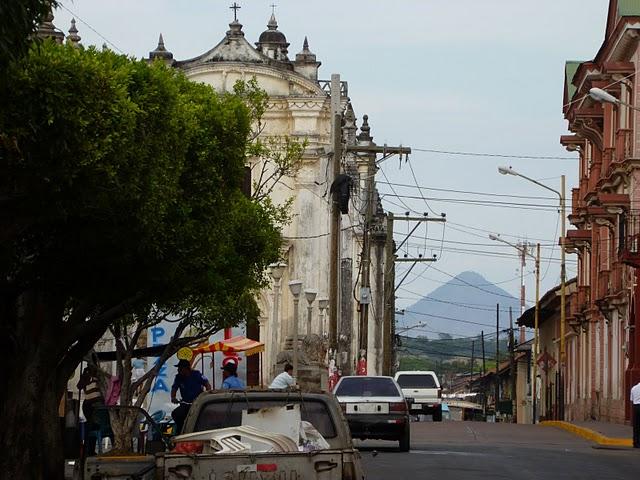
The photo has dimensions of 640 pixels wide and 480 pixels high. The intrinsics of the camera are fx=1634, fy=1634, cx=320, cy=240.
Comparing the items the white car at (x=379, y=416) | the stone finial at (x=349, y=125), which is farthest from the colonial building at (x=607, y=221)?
the white car at (x=379, y=416)

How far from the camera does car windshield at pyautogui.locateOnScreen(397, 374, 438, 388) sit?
5881cm

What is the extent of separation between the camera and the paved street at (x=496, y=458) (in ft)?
78.6

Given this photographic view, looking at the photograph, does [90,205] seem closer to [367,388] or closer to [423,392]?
[367,388]

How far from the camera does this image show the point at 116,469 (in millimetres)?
15961

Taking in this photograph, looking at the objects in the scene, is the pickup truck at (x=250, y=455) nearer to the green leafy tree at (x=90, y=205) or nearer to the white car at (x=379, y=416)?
the green leafy tree at (x=90, y=205)

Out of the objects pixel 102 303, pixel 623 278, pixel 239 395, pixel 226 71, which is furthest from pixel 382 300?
pixel 239 395

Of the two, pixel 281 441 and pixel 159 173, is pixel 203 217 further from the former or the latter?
pixel 281 441

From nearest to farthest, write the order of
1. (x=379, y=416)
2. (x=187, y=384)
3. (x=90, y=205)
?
(x=90, y=205) → (x=187, y=384) → (x=379, y=416)

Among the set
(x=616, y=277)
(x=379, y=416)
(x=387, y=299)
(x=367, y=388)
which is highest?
(x=387, y=299)

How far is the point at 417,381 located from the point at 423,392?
1230 mm

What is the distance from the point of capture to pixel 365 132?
243 feet

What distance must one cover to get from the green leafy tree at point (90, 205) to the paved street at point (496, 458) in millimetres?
4276

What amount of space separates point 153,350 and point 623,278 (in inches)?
829

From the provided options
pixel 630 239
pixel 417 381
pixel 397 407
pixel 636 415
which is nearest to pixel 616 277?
pixel 630 239
